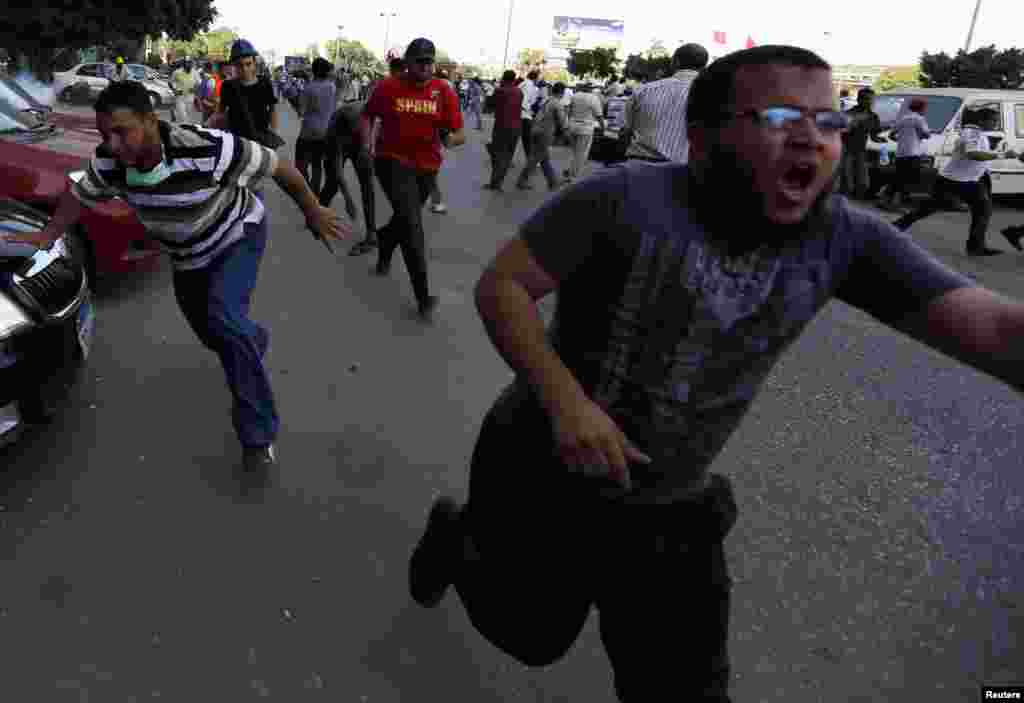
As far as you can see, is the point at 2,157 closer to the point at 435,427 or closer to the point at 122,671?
the point at 435,427

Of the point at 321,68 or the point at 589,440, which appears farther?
the point at 321,68

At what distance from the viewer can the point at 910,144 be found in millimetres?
13031

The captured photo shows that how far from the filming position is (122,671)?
232 centimetres

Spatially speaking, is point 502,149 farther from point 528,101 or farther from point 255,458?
point 255,458

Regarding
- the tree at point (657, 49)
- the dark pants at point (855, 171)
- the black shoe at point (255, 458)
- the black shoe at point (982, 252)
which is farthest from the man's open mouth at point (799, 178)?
the tree at point (657, 49)

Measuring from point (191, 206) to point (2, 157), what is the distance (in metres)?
2.90

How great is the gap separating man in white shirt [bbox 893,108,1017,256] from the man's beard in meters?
9.28

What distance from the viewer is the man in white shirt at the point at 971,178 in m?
9.73

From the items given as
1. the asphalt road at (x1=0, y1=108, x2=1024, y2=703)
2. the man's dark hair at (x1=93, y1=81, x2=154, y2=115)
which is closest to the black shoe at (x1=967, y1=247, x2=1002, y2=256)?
the asphalt road at (x1=0, y1=108, x2=1024, y2=703)

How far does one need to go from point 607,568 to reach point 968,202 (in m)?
9.92

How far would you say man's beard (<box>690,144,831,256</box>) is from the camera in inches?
62.6

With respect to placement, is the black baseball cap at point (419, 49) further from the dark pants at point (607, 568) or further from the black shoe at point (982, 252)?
the black shoe at point (982, 252)

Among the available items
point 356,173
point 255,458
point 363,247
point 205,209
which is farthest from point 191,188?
point 356,173

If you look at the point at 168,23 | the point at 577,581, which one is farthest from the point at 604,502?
the point at 168,23
